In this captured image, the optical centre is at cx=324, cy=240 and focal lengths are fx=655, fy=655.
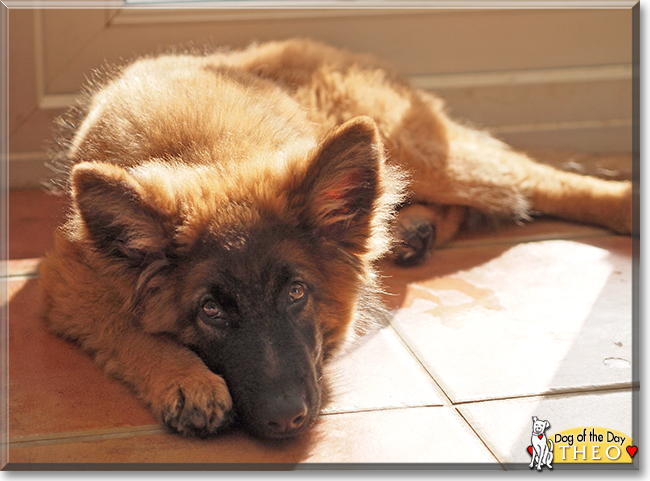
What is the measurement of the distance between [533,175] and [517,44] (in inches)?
61.9

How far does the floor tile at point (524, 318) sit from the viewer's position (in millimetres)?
2744

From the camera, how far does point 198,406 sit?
7.68 feet

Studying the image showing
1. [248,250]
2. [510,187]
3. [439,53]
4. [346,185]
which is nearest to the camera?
[248,250]

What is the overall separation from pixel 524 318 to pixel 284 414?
5.08 ft

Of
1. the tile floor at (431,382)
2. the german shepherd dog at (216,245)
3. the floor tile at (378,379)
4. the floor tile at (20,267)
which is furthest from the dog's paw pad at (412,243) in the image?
the floor tile at (20,267)

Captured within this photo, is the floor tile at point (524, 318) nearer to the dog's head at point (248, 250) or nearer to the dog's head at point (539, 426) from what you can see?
the dog's head at point (539, 426)

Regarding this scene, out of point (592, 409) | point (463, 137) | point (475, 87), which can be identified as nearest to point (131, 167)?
point (592, 409)

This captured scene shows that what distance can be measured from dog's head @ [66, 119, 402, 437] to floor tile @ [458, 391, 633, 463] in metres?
0.64

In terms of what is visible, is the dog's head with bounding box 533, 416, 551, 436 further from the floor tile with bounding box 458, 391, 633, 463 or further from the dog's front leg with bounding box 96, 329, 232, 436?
the dog's front leg with bounding box 96, 329, 232, 436

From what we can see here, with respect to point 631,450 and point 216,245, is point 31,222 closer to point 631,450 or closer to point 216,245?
point 216,245

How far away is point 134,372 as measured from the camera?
2611 mm

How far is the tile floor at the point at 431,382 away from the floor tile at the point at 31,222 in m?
0.12

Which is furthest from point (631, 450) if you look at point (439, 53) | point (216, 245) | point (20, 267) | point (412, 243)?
point (439, 53)

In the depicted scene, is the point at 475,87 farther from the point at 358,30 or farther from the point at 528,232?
the point at 528,232
